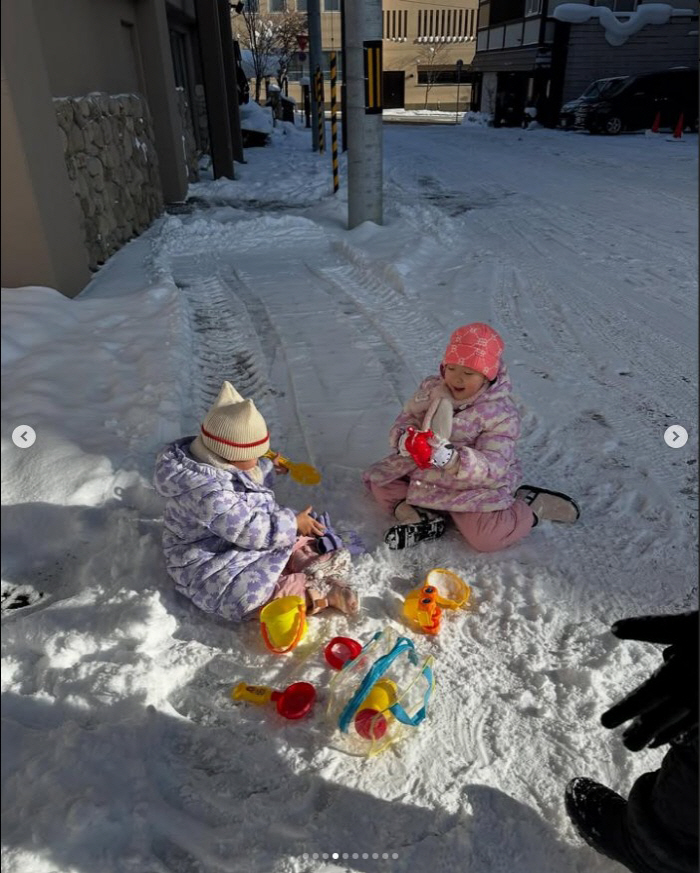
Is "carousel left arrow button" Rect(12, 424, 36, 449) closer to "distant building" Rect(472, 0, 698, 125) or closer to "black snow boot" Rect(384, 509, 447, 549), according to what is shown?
"black snow boot" Rect(384, 509, 447, 549)

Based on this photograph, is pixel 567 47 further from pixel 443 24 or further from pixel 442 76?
pixel 443 24

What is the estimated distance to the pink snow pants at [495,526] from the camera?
109 inches

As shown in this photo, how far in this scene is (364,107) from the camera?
7348 mm

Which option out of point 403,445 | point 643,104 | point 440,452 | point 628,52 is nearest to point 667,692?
point 440,452

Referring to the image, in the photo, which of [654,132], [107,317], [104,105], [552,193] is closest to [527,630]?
[107,317]

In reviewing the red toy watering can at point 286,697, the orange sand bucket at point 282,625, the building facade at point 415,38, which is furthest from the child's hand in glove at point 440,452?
the building facade at point 415,38

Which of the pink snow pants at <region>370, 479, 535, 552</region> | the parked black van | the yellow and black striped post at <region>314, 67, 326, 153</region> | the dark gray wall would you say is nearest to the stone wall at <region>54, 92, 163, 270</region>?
the pink snow pants at <region>370, 479, 535, 552</region>

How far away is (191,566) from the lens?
2.37 metres

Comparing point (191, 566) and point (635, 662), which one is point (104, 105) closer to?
point (191, 566)

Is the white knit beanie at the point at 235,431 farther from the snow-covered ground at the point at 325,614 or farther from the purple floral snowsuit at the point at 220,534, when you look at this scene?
the snow-covered ground at the point at 325,614

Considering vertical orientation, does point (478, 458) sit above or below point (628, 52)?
below

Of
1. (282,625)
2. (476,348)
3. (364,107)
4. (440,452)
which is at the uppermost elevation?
(364,107)

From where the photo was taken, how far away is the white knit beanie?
223 cm

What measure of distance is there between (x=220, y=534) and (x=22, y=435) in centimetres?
121
